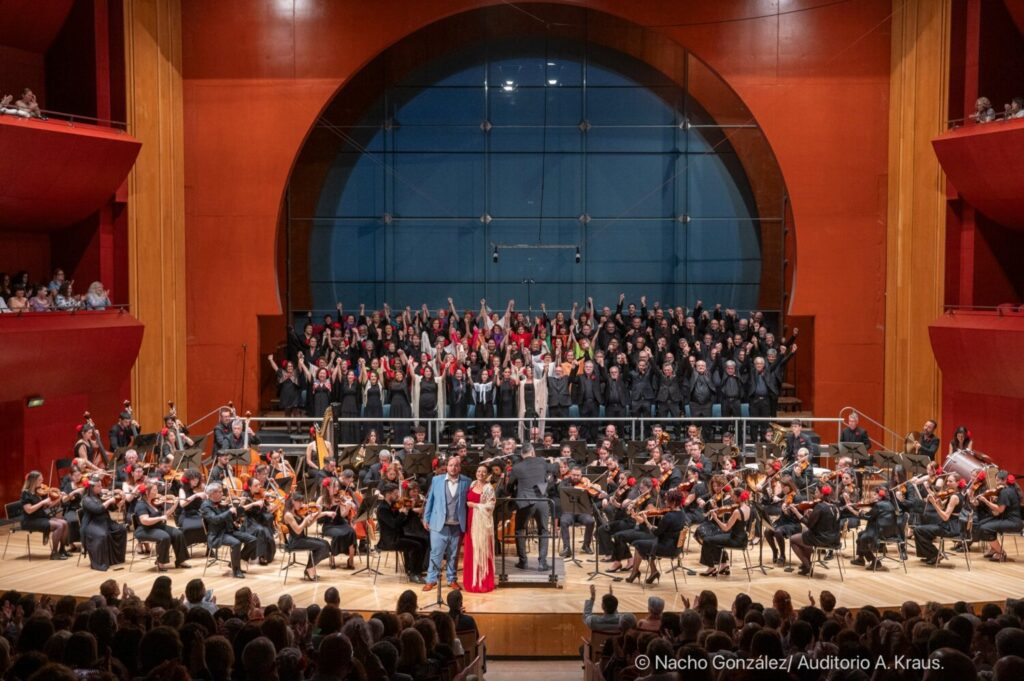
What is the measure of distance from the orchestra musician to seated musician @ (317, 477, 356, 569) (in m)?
4.82

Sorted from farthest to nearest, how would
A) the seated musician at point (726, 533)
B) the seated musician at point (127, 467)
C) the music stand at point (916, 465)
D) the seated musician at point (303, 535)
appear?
the music stand at point (916, 465) < the seated musician at point (127, 467) < the seated musician at point (726, 533) < the seated musician at point (303, 535)

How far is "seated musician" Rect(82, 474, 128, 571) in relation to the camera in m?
13.6

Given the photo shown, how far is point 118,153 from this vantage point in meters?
18.0

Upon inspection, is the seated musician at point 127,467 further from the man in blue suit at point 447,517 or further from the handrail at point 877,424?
the handrail at point 877,424

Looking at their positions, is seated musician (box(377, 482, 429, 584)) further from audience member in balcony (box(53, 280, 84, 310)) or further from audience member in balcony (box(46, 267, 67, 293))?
audience member in balcony (box(46, 267, 67, 293))

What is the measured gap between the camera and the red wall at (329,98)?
20.5 m

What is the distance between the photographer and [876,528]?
44.6 feet

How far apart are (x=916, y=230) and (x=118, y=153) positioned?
521 inches

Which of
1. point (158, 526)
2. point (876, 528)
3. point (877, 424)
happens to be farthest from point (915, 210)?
point (158, 526)

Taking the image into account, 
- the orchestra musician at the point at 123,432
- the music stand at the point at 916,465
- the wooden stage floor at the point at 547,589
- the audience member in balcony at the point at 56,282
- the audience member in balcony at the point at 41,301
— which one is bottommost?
the wooden stage floor at the point at 547,589

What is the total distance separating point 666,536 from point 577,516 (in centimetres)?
172

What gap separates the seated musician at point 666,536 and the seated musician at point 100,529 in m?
6.21

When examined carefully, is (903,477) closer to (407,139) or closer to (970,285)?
(970,285)

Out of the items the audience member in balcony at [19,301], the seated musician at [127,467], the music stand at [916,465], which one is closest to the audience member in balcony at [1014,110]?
the music stand at [916,465]
